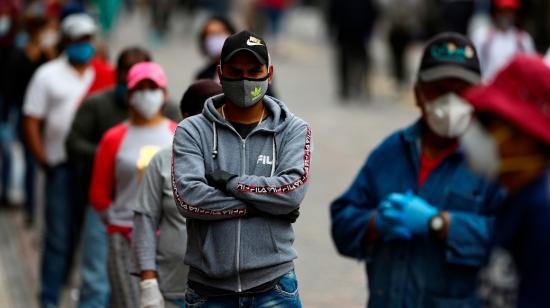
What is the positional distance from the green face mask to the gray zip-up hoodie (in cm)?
10

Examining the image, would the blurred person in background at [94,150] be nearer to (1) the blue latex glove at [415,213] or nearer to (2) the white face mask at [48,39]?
(1) the blue latex glove at [415,213]

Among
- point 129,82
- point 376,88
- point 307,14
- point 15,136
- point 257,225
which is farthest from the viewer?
point 307,14

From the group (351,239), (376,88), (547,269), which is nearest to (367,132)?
(376,88)

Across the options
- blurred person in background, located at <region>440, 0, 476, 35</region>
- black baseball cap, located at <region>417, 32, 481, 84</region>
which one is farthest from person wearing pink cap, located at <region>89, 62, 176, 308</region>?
blurred person in background, located at <region>440, 0, 476, 35</region>

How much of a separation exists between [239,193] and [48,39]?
6686 millimetres

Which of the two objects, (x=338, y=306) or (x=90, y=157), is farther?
(x=338, y=306)

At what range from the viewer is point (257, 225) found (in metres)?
4.79

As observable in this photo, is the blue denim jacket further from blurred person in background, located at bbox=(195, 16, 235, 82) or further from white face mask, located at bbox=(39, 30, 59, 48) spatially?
white face mask, located at bbox=(39, 30, 59, 48)

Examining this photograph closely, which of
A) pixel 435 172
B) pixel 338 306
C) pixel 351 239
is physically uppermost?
pixel 435 172

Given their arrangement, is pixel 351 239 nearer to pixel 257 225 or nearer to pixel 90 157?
pixel 257 225

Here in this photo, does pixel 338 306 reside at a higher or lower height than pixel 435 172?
lower

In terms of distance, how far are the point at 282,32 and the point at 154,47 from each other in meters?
2.76

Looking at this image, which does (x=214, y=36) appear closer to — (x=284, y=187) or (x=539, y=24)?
(x=284, y=187)

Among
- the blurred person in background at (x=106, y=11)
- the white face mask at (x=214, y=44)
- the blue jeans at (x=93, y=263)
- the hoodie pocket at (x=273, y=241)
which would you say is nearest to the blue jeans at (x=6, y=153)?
the white face mask at (x=214, y=44)
